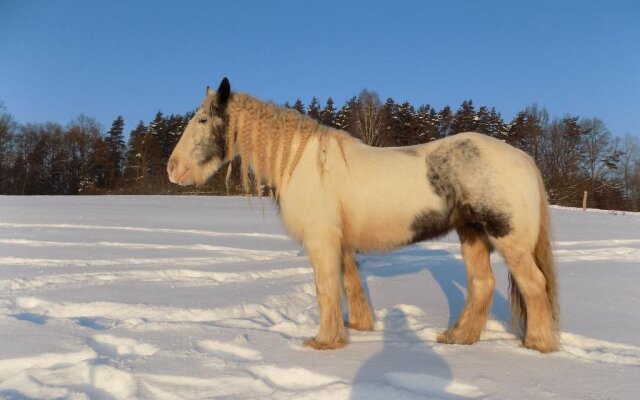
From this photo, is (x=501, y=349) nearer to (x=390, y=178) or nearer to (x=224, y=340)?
(x=390, y=178)

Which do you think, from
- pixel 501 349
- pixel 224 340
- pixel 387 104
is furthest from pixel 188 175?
pixel 387 104

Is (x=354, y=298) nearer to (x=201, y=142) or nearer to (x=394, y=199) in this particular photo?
(x=394, y=199)

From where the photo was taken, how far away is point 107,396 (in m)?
2.26

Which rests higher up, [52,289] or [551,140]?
[551,140]

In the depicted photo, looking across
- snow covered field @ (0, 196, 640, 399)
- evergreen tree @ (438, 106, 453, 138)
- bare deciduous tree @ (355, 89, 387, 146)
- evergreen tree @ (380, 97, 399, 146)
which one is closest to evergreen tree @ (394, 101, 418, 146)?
evergreen tree @ (380, 97, 399, 146)

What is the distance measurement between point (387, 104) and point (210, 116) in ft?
128

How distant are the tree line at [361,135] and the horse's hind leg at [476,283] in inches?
982

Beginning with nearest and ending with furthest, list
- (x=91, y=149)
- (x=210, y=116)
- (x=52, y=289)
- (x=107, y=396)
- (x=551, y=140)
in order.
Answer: (x=107, y=396)
(x=210, y=116)
(x=52, y=289)
(x=551, y=140)
(x=91, y=149)

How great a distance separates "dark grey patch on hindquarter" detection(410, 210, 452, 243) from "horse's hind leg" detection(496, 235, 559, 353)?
1.37 ft

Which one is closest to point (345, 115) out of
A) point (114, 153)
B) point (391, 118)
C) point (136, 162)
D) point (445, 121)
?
point (391, 118)

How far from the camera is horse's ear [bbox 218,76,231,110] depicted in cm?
353

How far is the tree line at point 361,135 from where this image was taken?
36594 mm

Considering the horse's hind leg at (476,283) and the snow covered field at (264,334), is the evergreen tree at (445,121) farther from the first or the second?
the horse's hind leg at (476,283)

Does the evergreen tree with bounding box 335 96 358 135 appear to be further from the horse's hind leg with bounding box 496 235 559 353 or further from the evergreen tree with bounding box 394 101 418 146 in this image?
the horse's hind leg with bounding box 496 235 559 353
